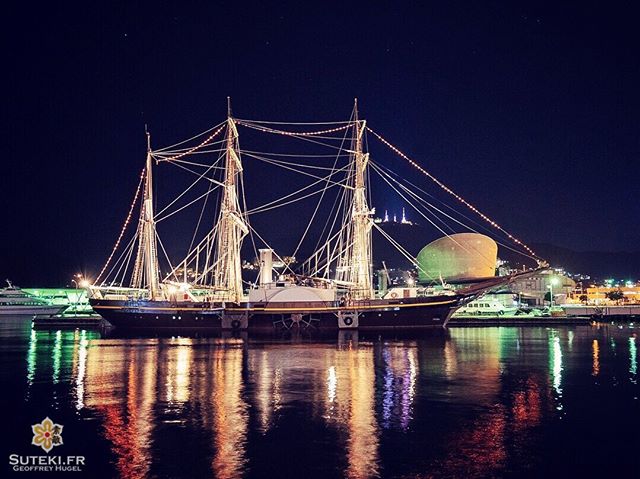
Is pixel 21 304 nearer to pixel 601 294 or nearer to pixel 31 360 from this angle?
pixel 31 360

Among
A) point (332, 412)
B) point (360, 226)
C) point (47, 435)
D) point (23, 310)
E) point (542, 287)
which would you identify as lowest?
point (47, 435)

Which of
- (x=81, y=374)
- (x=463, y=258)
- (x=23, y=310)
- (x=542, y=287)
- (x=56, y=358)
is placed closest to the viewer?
(x=81, y=374)

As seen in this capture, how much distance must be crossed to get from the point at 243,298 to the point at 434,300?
2555 cm

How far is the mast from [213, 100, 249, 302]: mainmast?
576 inches

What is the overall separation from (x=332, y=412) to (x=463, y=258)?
15214cm

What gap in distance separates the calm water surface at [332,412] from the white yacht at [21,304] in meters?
99.9

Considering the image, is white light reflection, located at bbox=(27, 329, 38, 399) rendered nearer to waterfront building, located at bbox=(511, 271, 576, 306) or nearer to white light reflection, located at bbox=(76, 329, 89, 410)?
white light reflection, located at bbox=(76, 329, 89, 410)

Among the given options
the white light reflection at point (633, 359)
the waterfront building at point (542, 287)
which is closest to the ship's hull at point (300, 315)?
the white light reflection at point (633, 359)

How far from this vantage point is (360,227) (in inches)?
3263

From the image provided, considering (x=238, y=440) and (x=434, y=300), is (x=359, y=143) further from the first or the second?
(x=238, y=440)

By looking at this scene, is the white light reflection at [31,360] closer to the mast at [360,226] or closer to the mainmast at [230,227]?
the mainmast at [230,227]

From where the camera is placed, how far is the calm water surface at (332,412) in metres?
19.6

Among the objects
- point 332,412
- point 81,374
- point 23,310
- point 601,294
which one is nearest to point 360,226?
point 81,374

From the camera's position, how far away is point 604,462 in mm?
20016
